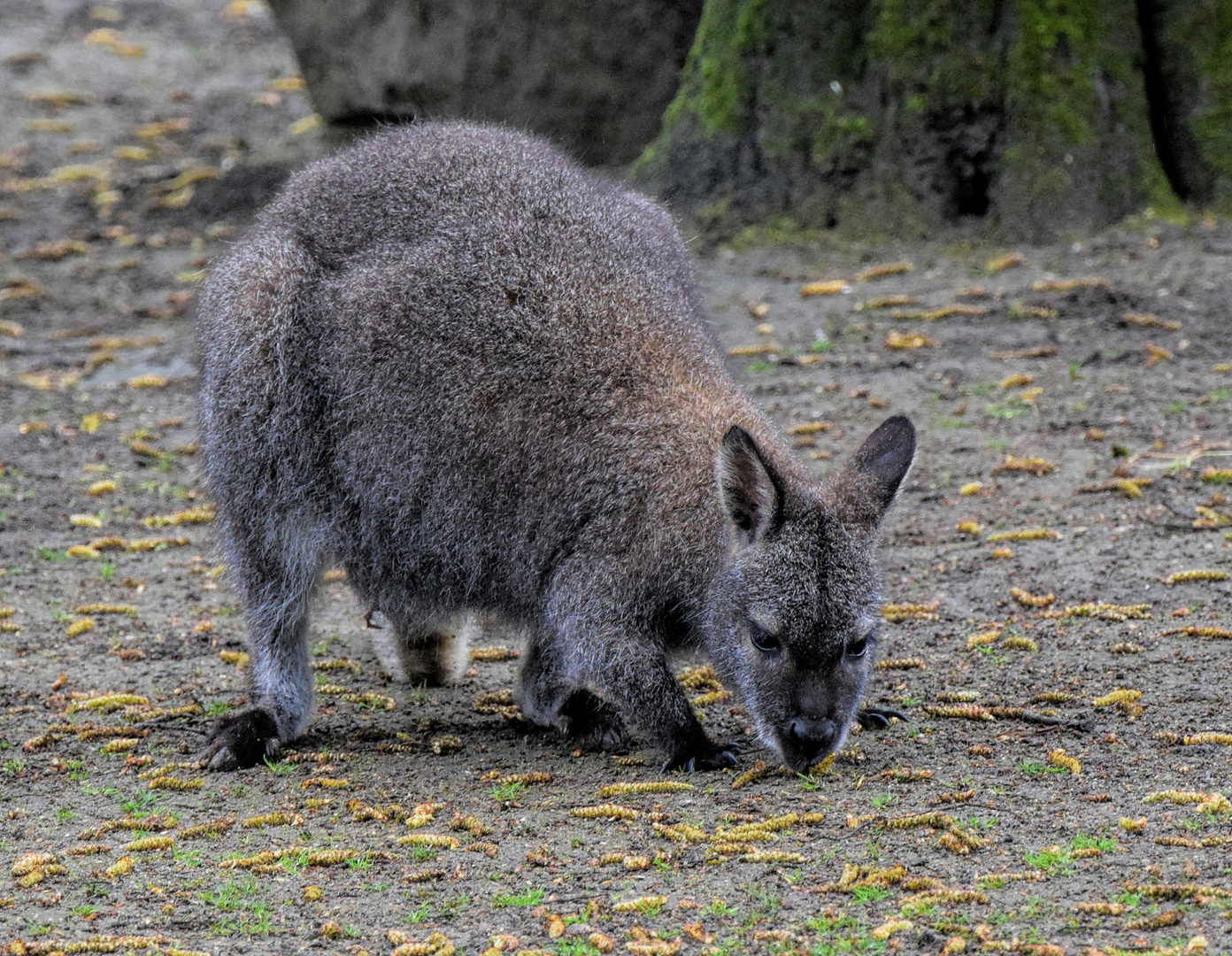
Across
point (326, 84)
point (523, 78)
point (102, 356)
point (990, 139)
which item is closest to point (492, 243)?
point (990, 139)

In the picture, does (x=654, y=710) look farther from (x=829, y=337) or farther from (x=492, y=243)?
(x=829, y=337)

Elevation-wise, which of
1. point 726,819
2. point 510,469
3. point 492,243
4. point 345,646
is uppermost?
point 492,243

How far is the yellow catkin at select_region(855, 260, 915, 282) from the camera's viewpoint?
9414 millimetres

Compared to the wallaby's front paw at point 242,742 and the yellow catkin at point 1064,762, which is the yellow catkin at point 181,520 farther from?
the yellow catkin at point 1064,762

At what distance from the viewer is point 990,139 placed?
9273 millimetres

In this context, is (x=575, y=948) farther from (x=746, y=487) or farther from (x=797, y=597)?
(x=746, y=487)

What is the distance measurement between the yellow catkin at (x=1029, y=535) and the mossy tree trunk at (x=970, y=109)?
10.5ft

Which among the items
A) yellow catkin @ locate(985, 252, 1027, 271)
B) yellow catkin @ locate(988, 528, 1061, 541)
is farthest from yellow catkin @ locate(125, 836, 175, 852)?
yellow catkin @ locate(985, 252, 1027, 271)

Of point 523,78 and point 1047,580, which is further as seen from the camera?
point 523,78

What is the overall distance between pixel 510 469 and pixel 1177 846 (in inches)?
97.5

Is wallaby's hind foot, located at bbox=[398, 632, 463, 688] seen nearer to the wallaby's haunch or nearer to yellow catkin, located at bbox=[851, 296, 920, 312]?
the wallaby's haunch

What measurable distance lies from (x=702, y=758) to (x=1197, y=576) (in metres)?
2.25

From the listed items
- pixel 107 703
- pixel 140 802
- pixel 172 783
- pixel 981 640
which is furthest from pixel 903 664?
pixel 107 703

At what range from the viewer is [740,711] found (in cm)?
571
